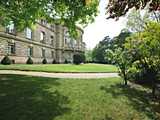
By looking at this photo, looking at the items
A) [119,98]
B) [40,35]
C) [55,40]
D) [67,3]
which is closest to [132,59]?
[119,98]

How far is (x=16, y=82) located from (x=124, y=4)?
10.0 m

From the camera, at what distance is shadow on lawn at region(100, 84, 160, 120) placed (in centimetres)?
1333

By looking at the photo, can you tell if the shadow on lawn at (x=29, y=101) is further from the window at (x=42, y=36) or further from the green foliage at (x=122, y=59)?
the window at (x=42, y=36)

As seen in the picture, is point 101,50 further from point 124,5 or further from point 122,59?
point 124,5

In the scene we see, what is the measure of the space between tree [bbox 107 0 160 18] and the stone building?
923 inches

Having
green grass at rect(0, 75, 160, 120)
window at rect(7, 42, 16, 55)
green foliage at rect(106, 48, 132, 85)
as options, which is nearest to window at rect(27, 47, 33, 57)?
window at rect(7, 42, 16, 55)

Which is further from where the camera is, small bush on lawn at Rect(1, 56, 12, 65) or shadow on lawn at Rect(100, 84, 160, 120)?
small bush on lawn at Rect(1, 56, 12, 65)

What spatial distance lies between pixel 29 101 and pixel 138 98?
7.12m

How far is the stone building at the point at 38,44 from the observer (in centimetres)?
3650

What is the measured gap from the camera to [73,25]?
21.4 meters

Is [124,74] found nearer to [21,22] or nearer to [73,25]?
[73,25]

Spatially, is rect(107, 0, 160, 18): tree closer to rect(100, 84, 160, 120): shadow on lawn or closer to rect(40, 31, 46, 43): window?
rect(100, 84, 160, 120): shadow on lawn

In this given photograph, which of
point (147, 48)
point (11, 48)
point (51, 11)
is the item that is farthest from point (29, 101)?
point (11, 48)

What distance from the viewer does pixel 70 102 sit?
12664 millimetres
